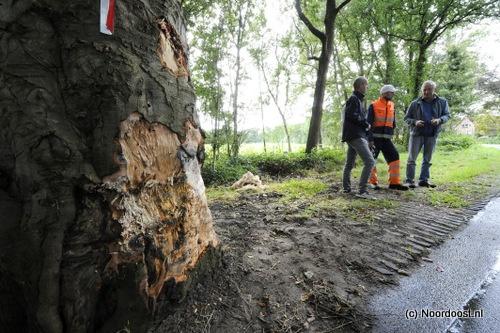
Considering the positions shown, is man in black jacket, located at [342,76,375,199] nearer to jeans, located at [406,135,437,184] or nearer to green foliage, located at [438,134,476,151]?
jeans, located at [406,135,437,184]

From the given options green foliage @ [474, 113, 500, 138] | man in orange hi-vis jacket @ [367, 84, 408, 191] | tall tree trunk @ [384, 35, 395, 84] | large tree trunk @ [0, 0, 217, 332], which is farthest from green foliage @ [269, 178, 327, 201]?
green foliage @ [474, 113, 500, 138]

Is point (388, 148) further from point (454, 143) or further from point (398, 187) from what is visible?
point (454, 143)

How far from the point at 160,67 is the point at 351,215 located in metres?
3.48

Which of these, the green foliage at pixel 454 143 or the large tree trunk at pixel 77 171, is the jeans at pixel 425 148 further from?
the green foliage at pixel 454 143

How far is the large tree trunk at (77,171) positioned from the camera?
1.57 metres

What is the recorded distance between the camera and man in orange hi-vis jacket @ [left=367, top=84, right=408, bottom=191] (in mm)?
5906

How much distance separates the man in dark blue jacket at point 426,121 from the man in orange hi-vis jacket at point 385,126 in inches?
24.4

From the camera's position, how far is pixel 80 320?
161cm

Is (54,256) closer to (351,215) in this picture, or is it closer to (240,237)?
(240,237)

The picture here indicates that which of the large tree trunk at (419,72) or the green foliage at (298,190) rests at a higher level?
the large tree trunk at (419,72)

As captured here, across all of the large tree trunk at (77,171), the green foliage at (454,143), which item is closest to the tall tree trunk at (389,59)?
the green foliage at (454,143)

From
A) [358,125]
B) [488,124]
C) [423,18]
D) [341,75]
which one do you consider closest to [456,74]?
[341,75]

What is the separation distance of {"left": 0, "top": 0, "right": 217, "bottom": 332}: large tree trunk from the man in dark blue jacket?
617 cm

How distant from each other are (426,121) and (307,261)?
5002 millimetres
